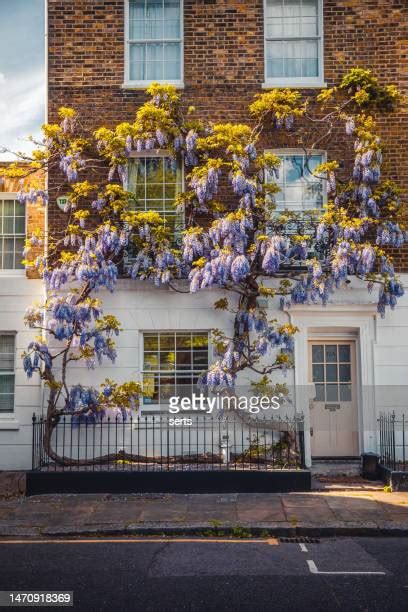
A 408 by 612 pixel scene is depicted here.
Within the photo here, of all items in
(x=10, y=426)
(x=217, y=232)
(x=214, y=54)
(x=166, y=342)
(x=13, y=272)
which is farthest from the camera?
(x=13, y=272)

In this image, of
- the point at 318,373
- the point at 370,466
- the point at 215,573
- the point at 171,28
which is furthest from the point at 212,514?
the point at 171,28

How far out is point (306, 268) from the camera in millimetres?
14062

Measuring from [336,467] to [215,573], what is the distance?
259 inches

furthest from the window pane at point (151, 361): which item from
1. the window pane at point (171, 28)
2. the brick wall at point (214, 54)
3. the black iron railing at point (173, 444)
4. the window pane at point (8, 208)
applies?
the window pane at point (171, 28)

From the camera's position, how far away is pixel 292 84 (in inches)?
573

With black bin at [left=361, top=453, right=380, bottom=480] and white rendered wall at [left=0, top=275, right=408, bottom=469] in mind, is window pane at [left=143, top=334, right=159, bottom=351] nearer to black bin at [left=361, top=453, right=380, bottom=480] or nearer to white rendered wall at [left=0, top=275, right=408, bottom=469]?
white rendered wall at [left=0, top=275, right=408, bottom=469]

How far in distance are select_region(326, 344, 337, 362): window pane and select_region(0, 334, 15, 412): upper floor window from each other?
630 centimetres

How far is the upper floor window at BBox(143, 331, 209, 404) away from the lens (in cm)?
1417

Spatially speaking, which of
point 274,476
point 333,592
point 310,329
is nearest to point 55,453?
point 274,476

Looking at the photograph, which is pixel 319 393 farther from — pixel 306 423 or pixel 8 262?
pixel 8 262

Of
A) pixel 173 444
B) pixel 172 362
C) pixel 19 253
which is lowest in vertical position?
pixel 173 444

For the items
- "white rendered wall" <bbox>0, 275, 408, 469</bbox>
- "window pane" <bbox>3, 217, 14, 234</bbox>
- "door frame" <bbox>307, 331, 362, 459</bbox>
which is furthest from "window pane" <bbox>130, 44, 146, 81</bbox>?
"door frame" <bbox>307, 331, 362, 459</bbox>

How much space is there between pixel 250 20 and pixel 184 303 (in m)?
5.91

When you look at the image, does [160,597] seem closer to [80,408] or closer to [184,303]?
[80,408]
